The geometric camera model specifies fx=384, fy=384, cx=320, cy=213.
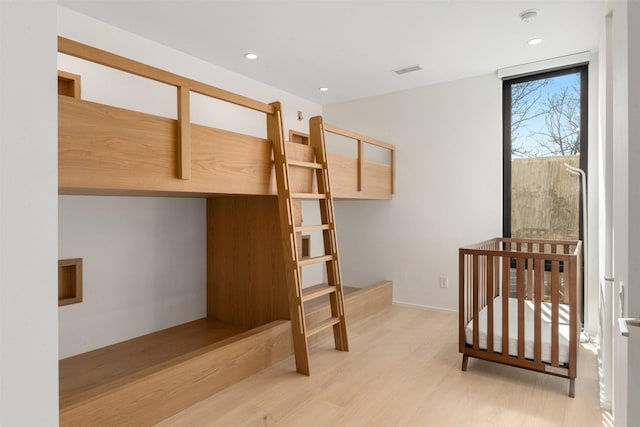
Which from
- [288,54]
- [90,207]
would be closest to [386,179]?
[288,54]

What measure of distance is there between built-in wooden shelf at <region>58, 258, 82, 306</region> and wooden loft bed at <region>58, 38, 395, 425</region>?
16.9 inches

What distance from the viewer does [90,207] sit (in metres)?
2.84

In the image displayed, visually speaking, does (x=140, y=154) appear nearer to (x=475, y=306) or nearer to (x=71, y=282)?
(x=71, y=282)

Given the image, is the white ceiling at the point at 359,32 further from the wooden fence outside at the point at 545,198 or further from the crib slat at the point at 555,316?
the crib slat at the point at 555,316

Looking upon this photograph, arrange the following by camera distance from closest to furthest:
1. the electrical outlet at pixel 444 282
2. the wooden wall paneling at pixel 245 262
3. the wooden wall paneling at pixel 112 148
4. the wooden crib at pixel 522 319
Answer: the wooden wall paneling at pixel 112 148
the wooden crib at pixel 522 319
the wooden wall paneling at pixel 245 262
the electrical outlet at pixel 444 282

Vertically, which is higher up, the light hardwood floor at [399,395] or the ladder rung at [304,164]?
the ladder rung at [304,164]

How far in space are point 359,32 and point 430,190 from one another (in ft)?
6.34

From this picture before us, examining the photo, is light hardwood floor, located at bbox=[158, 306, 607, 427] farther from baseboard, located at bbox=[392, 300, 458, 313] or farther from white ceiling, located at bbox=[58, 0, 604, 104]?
white ceiling, located at bbox=[58, 0, 604, 104]

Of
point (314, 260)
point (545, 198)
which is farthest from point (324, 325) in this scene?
point (545, 198)

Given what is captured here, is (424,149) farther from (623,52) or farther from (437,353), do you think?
(623,52)

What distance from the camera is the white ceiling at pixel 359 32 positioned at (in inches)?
101

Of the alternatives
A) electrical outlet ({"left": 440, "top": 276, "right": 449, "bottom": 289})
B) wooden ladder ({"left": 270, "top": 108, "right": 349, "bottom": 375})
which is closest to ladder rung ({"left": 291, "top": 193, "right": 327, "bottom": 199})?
wooden ladder ({"left": 270, "top": 108, "right": 349, "bottom": 375})

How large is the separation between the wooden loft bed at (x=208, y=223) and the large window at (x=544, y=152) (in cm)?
136
